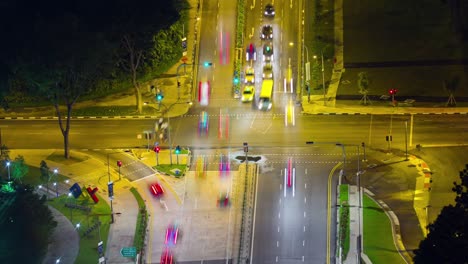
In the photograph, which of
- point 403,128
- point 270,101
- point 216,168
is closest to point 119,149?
point 216,168

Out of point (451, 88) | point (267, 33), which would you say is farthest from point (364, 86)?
point (267, 33)

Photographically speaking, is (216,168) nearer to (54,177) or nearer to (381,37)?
(54,177)

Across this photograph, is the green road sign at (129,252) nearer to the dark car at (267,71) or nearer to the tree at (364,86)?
the tree at (364,86)

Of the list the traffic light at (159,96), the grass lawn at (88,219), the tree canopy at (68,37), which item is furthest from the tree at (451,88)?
the grass lawn at (88,219)

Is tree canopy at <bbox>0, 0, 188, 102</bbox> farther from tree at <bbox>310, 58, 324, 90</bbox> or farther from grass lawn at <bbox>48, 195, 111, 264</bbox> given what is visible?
tree at <bbox>310, 58, 324, 90</bbox>

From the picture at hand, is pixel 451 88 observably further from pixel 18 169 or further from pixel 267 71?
pixel 18 169

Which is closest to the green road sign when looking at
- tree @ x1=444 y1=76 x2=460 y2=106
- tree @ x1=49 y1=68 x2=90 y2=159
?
tree @ x1=49 y1=68 x2=90 y2=159
